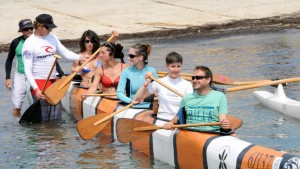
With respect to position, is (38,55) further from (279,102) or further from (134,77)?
(279,102)

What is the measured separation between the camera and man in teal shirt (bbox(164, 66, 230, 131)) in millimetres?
10414

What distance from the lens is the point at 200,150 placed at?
408 inches

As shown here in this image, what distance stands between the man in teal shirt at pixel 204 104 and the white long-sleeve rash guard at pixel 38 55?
12.2 feet

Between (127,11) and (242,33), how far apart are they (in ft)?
12.7

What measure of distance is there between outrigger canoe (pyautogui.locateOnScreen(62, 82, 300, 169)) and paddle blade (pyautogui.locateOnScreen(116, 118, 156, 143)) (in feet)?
0.48

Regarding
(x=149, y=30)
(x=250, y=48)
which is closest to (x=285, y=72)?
(x=250, y=48)

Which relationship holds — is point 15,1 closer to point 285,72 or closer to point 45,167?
point 285,72

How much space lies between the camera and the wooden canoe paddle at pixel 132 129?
11.5 m

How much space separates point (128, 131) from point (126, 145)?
A: 2.99 feet

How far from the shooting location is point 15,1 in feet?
97.5

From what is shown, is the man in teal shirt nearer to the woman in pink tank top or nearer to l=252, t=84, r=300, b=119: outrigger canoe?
the woman in pink tank top

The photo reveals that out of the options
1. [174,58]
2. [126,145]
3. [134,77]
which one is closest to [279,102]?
[134,77]

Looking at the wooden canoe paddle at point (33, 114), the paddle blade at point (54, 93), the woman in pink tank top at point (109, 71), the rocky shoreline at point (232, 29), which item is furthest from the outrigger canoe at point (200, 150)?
the rocky shoreline at point (232, 29)

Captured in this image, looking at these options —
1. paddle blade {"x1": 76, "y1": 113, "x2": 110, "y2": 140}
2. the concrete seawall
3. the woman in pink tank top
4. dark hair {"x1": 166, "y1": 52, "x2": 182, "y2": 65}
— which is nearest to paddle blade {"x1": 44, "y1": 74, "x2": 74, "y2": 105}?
the woman in pink tank top
